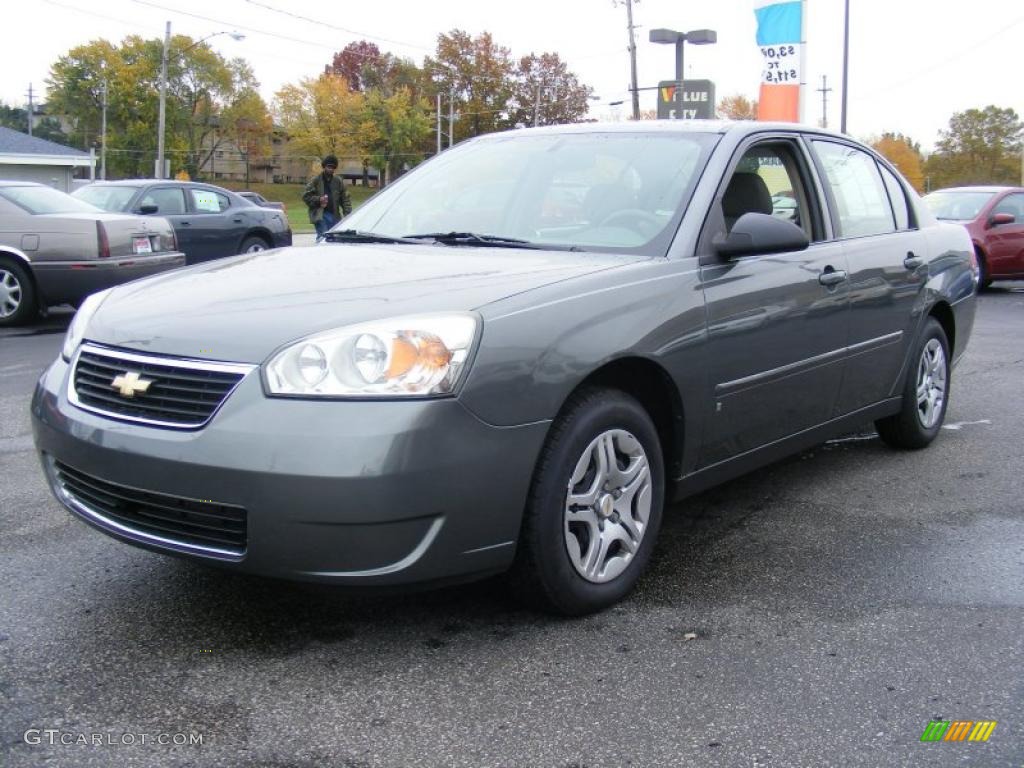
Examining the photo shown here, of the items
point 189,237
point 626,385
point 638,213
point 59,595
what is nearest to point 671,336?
point 626,385

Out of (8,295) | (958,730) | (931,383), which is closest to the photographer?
(958,730)

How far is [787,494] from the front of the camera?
4.76m

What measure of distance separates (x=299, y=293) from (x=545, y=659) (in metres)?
1.27

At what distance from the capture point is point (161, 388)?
2871 millimetres

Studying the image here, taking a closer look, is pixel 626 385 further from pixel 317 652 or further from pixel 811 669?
pixel 317 652

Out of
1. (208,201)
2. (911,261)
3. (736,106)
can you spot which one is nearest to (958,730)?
(911,261)

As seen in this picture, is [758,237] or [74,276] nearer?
[758,237]

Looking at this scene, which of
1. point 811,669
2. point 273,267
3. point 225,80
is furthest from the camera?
point 225,80

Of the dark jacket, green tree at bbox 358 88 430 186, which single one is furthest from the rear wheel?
green tree at bbox 358 88 430 186

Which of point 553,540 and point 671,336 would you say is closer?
point 553,540

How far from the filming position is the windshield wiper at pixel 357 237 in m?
4.13

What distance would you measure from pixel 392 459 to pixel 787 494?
8.57 ft

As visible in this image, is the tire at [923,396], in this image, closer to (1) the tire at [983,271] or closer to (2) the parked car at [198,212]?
(1) the tire at [983,271]

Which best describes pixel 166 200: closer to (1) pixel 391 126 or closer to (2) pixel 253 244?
(2) pixel 253 244
